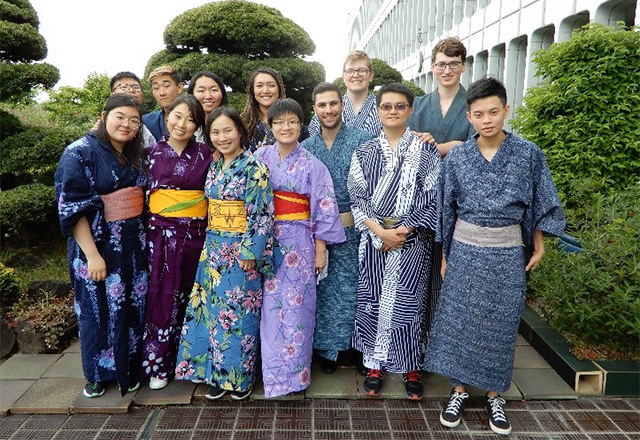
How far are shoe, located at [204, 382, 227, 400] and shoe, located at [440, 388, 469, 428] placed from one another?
4.92 feet

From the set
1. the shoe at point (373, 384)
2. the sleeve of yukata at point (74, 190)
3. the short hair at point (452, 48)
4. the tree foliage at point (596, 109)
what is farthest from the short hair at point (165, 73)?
the tree foliage at point (596, 109)

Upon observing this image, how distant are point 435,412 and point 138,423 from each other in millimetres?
1945

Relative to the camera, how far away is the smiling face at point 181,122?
3225 millimetres

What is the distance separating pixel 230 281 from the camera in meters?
3.24

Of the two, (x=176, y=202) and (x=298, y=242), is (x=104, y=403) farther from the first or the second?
(x=298, y=242)

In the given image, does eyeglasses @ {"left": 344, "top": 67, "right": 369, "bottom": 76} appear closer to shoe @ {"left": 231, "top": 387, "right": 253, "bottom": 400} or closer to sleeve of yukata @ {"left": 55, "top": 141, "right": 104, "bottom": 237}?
sleeve of yukata @ {"left": 55, "top": 141, "right": 104, "bottom": 237}

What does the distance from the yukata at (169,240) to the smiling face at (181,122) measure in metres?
0.12

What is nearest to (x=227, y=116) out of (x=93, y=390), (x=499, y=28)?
(x=93, y=390)

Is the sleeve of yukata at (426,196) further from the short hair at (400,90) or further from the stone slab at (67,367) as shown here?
the stone slab at (67,367)

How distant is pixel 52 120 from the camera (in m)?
10.7

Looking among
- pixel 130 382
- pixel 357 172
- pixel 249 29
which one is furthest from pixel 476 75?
pixel 130 382

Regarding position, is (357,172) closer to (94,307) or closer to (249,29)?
(94,307)

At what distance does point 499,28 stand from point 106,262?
11756mm

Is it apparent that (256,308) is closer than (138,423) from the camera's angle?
No
